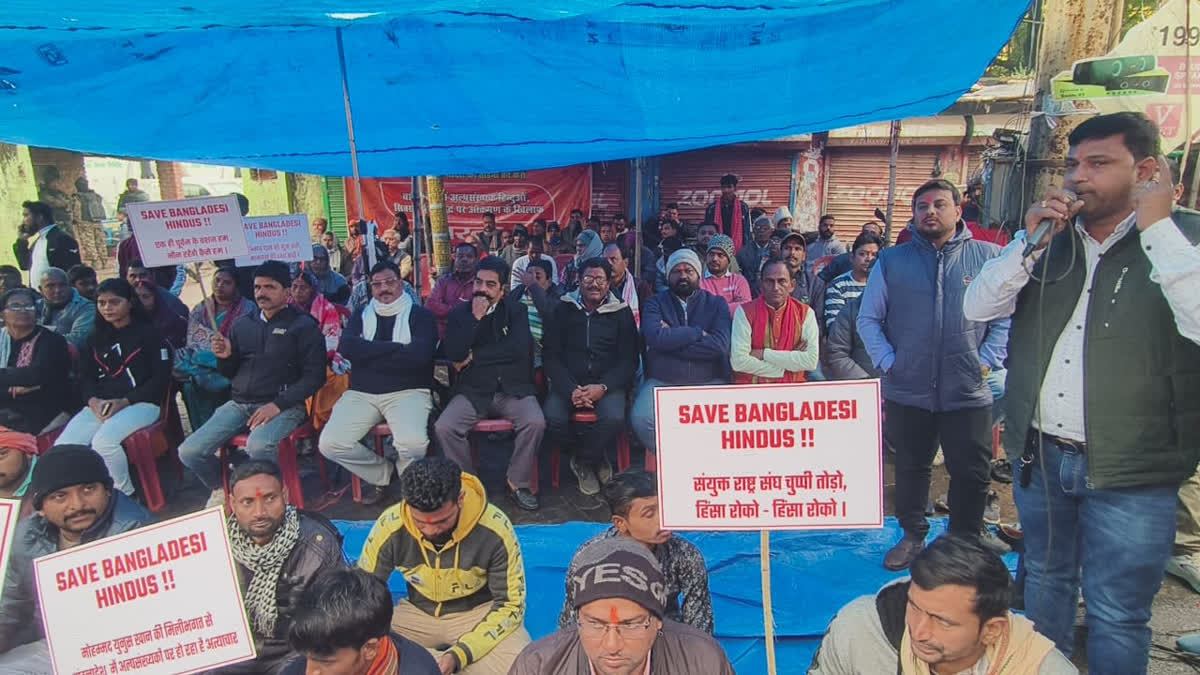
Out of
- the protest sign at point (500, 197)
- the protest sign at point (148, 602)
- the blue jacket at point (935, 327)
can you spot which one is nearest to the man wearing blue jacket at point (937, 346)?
the blue jacket at point (935, 327)

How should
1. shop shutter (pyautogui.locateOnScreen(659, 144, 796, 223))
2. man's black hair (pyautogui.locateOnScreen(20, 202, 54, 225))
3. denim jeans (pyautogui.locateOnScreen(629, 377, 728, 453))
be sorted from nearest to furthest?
1. denim jeans (pyautogui.locateOnScreen(629, 377, 728, 453))
2. man's black hair (pyautogui.locateOnScreen(20, 202, 54, 225))
3. shop shutter (pyautogui.locateOnScreen(659, 144, 796, 223))

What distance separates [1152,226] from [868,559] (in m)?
2.36

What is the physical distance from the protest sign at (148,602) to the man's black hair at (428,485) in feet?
2.29

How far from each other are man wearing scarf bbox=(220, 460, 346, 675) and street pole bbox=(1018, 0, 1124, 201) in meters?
3.57

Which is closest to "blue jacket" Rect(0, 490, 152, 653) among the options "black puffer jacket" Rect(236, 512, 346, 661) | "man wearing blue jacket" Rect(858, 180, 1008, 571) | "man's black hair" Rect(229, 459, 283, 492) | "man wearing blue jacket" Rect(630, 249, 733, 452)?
"man's black hair" Rect(229, 459, 283, 492)

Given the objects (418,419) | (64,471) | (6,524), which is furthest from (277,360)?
(6,524)

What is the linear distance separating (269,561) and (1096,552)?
9.51 ft

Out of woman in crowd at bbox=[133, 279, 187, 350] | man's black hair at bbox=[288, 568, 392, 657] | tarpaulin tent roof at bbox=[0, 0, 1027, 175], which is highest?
tarpaulin tent roof at bbox=[0, 0, 1027, 175]

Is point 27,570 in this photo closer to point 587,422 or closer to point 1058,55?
point 587,422

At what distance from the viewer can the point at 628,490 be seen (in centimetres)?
244

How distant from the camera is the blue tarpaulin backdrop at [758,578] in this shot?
3.07 metres

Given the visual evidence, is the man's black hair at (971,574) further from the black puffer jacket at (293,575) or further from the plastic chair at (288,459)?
the plastic chair at (288,459)

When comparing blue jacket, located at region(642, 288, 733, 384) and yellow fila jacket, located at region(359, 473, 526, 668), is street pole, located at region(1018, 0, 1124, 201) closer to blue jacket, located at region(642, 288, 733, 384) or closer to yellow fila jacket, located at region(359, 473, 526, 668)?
blue jacket, located at region(642, 288, 733, 384)

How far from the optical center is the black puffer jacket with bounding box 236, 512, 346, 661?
2545 mm
